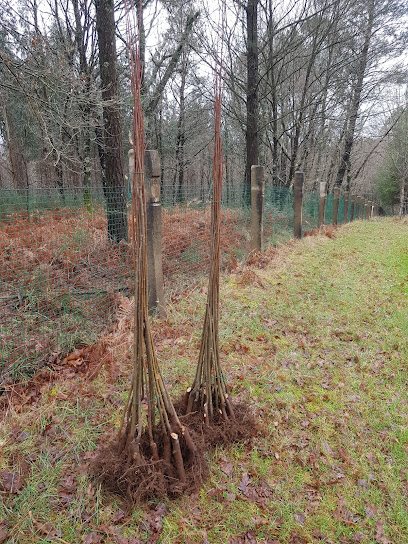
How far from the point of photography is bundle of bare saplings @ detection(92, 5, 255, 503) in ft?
5.55

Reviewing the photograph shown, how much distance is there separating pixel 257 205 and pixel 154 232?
358cm

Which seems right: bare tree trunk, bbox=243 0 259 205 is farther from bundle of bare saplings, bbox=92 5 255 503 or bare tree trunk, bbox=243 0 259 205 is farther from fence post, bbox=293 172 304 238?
bundle of bare saplings, bbox=92 5 255 503

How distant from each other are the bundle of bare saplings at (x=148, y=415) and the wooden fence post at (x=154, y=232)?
1.91 m

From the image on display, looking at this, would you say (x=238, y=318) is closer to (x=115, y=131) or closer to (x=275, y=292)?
(x=275, y=292)

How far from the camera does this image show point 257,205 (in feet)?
22.9

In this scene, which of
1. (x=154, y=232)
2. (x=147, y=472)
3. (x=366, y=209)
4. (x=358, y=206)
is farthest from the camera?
(x=366, y=209)

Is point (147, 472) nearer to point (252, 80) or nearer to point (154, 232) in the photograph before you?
point (154, 232)

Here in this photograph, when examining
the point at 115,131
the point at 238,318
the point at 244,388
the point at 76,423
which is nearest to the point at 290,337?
the point at 238,318

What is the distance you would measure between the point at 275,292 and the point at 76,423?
3.60 meters

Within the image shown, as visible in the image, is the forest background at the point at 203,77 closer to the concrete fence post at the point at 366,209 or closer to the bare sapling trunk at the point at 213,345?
the bare sapling trunk at the point at 213,345

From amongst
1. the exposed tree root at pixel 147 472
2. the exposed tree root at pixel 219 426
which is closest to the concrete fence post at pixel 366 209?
the exposed tree root at pixel 219 426

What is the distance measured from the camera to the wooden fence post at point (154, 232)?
3.82 meters

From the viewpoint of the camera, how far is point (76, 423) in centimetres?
241

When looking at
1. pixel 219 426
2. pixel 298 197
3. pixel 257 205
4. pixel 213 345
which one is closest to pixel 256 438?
pixel 219 426
